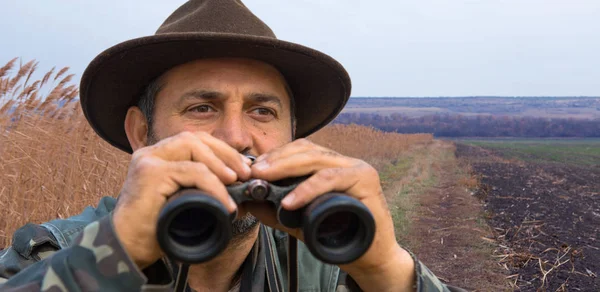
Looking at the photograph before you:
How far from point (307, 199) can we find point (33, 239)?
1142 millimetres

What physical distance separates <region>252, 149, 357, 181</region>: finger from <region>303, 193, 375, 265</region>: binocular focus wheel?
0.11 meters

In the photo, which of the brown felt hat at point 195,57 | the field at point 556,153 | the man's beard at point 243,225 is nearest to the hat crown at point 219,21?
the brown felt hat at point 195,57

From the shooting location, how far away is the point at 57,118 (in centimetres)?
576

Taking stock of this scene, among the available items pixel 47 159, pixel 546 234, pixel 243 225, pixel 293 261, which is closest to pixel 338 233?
pixel 293 261

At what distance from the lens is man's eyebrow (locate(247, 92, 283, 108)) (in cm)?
240

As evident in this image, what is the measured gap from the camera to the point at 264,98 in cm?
245

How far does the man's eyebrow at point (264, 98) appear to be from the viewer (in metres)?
2.40

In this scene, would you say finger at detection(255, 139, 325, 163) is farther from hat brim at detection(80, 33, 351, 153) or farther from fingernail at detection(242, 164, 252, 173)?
hat brim at detection(80, 33, 351, 153)

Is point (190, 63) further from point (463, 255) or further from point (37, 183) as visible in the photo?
point (463, 255)

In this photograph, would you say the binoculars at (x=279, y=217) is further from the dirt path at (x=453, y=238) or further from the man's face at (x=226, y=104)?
the dirt path at (x=453, y=238)

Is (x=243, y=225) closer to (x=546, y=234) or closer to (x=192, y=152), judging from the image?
(x=192, y=152)

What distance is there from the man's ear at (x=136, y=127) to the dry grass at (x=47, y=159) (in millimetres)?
2462

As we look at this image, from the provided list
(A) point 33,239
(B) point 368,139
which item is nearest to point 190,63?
(A) point 33,239

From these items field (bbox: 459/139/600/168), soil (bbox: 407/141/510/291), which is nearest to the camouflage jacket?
soil (bbox: 407/141/510/291)
